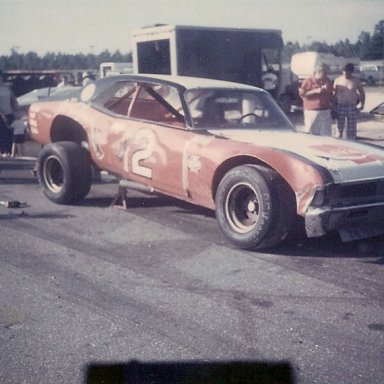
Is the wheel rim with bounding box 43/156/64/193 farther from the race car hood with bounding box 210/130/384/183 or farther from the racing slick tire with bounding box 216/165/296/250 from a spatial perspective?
the racing slick tire with bounding box 216/165/296/250

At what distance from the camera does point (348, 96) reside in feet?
33.1

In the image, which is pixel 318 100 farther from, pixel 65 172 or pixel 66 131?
pixel 65 172

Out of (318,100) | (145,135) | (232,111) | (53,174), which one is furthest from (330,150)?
(318,100)

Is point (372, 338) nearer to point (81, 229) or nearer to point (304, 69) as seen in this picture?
point (81, 229)

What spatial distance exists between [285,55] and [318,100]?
23.6 m

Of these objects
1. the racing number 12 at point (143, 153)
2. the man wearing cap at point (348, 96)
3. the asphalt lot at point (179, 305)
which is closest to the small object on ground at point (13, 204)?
the asphalt lot at point (179, 305)

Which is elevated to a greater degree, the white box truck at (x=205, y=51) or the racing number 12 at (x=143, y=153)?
the white box truck at (x=205, y=51)

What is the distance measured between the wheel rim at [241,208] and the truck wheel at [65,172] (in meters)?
2.11

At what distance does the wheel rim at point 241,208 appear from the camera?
506cm

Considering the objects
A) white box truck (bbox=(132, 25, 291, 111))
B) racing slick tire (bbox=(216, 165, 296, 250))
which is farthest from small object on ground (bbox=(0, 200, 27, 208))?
white box truck (bbox=(132, 25, 291, 111))

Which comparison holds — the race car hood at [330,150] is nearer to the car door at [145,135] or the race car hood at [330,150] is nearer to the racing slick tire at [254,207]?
the racing slick tire at [254,207]

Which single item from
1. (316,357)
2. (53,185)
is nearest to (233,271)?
(316,357)

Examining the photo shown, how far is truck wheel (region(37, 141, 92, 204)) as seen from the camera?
6.55 metres

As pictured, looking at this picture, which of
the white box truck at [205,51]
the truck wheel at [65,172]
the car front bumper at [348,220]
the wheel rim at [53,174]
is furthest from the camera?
the white box truck at [205,51]
